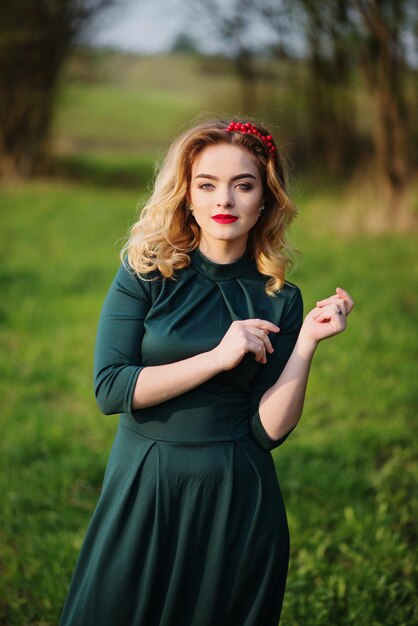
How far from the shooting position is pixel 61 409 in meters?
4.95

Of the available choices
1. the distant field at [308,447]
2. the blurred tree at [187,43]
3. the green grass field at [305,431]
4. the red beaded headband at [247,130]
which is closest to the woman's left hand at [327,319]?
the green grass field at [305,431]

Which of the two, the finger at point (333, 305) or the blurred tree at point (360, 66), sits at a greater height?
the blurred tree at point (360, 66)

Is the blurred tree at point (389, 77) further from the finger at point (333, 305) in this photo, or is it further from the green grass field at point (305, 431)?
the finger at point (333, 305)

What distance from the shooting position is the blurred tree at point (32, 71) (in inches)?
634

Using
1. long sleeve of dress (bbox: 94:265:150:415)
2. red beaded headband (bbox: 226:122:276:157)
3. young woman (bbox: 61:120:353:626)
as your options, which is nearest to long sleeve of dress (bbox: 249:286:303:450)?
young woman (bbox: 61:120:353:626)

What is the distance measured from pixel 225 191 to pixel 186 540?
0.93 m

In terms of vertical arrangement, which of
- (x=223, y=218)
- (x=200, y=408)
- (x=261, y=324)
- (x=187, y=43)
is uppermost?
(x=187, y=43)

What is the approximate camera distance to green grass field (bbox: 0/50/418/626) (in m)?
3.09

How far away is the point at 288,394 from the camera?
1983mm

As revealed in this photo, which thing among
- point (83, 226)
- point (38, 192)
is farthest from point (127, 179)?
point (83, 226)

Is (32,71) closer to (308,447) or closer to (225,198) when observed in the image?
(308,447)

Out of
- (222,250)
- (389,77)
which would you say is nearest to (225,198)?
(222,250)

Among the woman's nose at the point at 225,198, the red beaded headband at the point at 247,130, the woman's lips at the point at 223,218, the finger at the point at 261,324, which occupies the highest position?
the red beaded headband at the point at 247,130

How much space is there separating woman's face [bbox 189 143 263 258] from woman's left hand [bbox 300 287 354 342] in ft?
1.02
